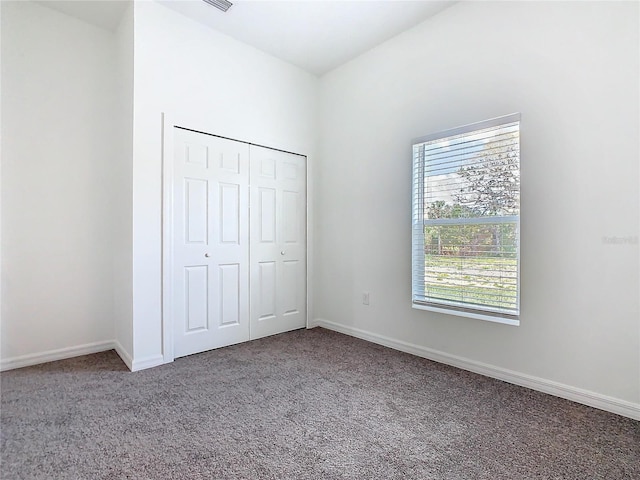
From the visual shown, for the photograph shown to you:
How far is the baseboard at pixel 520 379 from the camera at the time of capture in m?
1.92

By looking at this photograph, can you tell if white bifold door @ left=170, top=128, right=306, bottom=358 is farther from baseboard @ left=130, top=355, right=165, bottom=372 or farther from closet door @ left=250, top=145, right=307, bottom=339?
baseboard @ left=130, top=355, right=165, bottom=372

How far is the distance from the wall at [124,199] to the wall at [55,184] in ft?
0.40

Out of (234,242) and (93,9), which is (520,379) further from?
(93,9)

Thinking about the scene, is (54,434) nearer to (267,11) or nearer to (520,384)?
(520,384)

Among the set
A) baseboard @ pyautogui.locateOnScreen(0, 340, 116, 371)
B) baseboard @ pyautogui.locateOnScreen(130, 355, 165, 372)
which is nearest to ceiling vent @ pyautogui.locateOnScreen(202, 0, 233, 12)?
baseboard @ pyautogui.locateOnScreen(130, 355, 165, 372)

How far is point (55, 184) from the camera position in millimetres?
2797

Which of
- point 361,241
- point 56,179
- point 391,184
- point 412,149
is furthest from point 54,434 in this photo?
point 412,149

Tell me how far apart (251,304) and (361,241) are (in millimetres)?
1249

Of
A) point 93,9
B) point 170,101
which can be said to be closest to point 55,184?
point 170,101

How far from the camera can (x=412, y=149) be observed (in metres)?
2.91

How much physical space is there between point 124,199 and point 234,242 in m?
0.96

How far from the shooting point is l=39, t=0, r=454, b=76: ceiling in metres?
2.65

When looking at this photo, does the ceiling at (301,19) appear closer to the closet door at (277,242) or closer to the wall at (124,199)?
the wall at (124,199)

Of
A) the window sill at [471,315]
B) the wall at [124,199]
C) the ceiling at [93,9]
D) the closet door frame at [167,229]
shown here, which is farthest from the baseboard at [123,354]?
the ceiling at [93,9]
